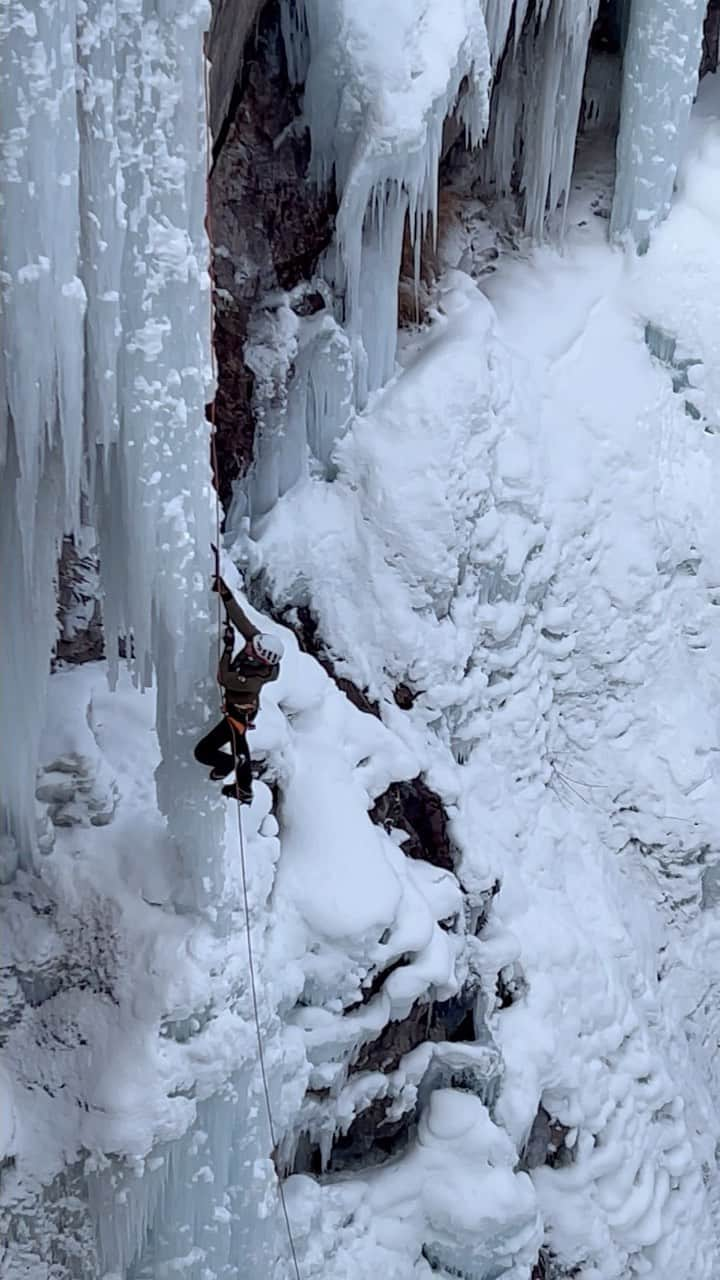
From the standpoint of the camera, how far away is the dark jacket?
13.5 feet

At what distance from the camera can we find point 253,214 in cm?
634

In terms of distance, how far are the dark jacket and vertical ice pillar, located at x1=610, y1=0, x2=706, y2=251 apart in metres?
5.26

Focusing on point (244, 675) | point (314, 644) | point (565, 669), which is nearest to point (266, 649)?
point (244, 675)

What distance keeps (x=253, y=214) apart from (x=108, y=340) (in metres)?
3.08

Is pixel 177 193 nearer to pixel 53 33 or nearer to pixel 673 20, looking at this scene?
pixel 53 33

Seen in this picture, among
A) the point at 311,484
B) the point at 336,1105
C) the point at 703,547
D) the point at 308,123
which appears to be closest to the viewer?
the point at 336,1105

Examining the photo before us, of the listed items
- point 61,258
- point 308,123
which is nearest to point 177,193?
point 61,258

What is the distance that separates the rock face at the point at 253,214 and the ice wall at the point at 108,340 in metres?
2.39

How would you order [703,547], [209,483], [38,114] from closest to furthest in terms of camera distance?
[38,114] → [209,483] → [703,547]

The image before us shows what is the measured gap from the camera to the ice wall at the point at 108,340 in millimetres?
3232

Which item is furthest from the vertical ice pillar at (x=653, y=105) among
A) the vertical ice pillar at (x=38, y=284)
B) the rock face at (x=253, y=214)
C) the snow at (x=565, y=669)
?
the vertical ice pillar at (x=38, y=284)

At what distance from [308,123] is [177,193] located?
113 inches

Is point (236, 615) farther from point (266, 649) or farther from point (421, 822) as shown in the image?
point (421, 822)

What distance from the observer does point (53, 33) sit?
320cm
